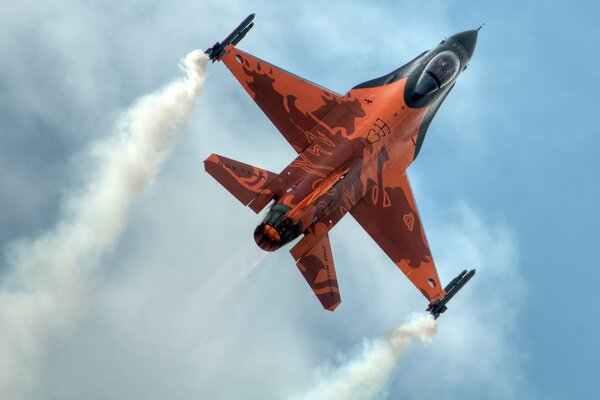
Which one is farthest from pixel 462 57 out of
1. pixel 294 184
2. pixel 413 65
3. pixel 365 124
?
pixel 294 184

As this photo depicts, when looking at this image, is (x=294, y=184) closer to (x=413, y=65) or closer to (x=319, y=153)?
(x=319, y=153)

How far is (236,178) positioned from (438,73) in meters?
11.7

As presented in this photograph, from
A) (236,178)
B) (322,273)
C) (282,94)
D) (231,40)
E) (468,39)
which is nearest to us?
(236,178)

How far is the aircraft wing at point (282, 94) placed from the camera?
215 ft

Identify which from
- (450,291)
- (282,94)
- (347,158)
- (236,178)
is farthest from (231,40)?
(450,291)

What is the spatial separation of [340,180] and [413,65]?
8242 millimetres

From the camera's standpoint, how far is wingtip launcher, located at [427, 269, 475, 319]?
65875 mm

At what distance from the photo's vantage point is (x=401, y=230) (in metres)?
66.1

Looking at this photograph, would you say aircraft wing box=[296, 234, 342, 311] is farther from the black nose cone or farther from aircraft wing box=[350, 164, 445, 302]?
the black nose cone

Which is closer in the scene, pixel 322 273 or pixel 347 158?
pixel 322 273

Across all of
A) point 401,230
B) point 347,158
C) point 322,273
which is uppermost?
point 347,158

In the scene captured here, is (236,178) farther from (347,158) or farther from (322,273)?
(322,273)

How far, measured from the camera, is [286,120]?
215 ft

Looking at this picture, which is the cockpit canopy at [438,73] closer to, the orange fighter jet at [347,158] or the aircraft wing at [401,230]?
the orange fighter jet at [347,158]
